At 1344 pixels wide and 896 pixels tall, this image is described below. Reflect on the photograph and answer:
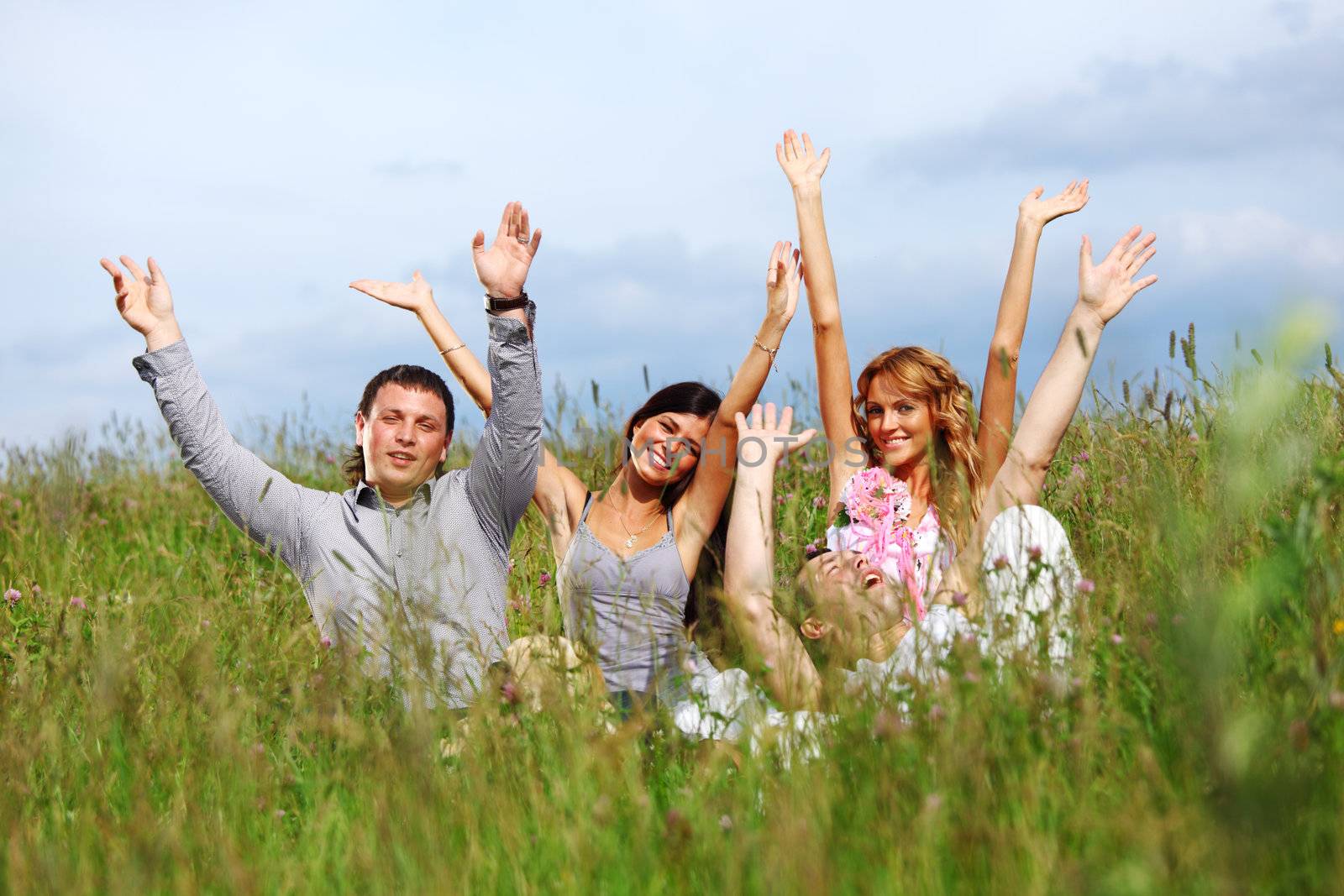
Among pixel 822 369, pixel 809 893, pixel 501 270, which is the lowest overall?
pixel 809 893

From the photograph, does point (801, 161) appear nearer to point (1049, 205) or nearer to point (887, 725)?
point (1049, 205)

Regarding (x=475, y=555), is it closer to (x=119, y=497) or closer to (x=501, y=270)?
(x=501, y=270)

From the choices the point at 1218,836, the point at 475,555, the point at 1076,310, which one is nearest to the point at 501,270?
the point at 475,555

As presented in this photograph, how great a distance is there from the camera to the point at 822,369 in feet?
13.6

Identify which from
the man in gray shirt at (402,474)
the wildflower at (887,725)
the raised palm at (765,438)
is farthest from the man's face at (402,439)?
the wildflower at (887,725)

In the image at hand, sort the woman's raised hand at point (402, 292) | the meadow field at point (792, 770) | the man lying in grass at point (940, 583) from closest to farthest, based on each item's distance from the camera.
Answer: the meadow field at point (792, 770)
the man lying in grass at point (940, 583)
the woman's raised hand at point (402, 292)

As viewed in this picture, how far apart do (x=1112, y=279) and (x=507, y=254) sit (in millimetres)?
2052

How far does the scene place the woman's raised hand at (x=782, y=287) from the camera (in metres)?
3.93

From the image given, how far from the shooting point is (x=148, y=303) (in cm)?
395

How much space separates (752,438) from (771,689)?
110 cm

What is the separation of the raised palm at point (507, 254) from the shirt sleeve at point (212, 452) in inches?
38.4

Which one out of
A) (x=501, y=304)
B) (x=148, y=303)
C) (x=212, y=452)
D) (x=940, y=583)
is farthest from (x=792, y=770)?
(x=148, y=303)

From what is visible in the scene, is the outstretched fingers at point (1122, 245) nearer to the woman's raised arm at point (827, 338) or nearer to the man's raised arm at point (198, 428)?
the woman's raised arm at point (827, 338)

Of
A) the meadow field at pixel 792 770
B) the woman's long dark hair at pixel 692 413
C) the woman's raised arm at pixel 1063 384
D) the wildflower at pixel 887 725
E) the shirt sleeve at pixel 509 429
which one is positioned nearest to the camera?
the meadow field at pixel 792 770
